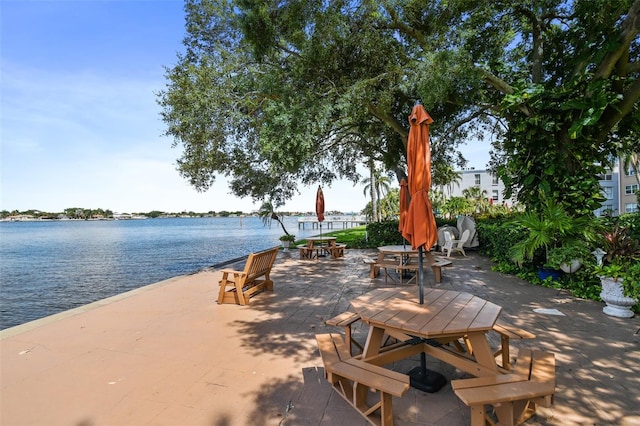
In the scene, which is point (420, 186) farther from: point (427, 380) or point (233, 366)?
point (233, 366)

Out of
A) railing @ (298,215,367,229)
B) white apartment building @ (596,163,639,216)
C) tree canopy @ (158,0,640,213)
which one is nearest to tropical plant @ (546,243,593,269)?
tree canopy @ (158,0,640,213)

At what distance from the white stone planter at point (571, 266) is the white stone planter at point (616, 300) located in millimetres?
1499

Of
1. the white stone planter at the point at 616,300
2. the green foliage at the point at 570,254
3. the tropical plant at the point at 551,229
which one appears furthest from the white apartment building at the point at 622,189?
the white stone planter at the point at 616,300

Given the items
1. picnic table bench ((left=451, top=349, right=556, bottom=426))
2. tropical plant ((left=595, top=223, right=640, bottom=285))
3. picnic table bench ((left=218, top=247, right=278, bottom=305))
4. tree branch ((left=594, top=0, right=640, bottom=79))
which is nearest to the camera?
picnic table bench ((left=451, top=349, right=556, bottom=426))

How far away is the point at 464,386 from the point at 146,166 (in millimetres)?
31926

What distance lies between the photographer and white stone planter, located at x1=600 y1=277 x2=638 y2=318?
16.0 feet

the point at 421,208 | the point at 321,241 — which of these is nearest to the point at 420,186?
the point at 421,208

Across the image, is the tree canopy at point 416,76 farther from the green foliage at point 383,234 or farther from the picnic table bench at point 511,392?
the green foliage at point 383,234

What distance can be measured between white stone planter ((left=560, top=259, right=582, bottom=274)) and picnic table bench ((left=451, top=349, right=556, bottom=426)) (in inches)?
200

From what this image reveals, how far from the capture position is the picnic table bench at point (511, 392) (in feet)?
6.80

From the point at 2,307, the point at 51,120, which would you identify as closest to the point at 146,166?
the point at 51,120

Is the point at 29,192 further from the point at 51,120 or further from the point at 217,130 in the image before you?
the point at 217,130

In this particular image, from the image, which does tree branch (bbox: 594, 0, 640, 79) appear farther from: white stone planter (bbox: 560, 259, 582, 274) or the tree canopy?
white stone planter (bbox: 560, 259, 582, 274)

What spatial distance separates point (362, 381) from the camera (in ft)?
7.71
